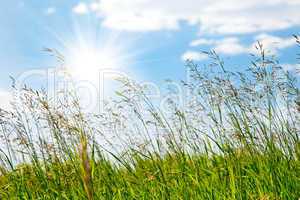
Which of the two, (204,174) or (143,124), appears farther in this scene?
(143,124)

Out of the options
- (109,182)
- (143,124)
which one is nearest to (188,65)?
(143,124)

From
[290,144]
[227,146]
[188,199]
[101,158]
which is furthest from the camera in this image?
[101,158]

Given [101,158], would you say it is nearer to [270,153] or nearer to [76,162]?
[76,162]

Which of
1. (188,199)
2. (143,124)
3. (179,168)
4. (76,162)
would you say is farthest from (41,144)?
(188,199)

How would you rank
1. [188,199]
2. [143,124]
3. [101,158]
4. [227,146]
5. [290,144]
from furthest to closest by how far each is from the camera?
[143,124], [101,158], [290,144], [227,146], [188,199]

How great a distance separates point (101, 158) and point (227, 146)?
1.18m

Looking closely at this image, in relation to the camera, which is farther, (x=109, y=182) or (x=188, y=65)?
(x=188, y=65)

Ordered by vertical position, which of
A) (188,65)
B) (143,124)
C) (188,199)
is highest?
(188,65)

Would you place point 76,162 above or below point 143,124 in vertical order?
below

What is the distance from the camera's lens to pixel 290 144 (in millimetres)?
3723

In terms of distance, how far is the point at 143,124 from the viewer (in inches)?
173

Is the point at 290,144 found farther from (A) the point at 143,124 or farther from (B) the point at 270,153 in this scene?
(A) the point at 143,124

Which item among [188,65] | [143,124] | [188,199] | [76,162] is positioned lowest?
[188,199]

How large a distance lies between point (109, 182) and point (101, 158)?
0.34 metres
